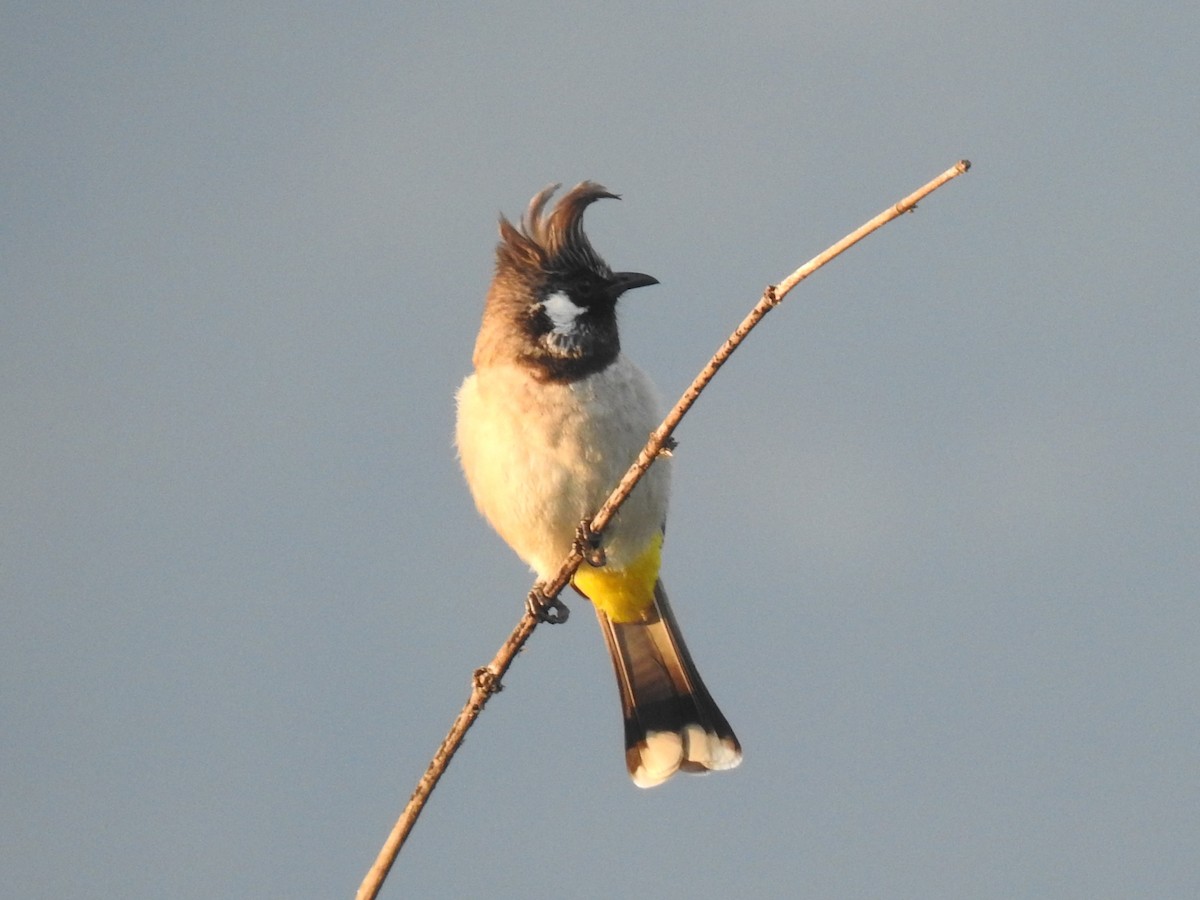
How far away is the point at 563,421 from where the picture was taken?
24.9 ft

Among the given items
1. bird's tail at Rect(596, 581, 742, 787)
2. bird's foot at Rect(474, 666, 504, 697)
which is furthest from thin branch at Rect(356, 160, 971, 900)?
bird's tail at Rect(596, 581, 742, 787)

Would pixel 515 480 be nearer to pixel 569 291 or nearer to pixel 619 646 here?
pixel 569 291

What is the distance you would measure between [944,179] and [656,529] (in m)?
4.44

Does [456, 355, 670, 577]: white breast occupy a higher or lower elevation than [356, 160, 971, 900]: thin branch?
higher

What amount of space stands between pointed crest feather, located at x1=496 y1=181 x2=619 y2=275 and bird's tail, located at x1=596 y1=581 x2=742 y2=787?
6.13ft

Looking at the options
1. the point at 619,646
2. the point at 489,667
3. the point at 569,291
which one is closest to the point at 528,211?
the point at 569,291

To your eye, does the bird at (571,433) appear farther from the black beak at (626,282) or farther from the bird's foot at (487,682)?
the bird's foot at (487,682)

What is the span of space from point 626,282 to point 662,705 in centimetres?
243

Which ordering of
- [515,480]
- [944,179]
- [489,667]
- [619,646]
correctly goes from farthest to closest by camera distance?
[619,646] → [515,480] → [489,667] → [944,179]

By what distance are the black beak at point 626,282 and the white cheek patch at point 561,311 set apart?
0.19 metres

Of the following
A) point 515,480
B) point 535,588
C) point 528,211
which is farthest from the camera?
point 528,211

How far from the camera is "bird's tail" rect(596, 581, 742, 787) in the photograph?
885 centimetres

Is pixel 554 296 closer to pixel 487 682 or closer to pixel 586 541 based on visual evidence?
pixel 586 541

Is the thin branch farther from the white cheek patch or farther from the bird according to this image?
the white cheek patch
